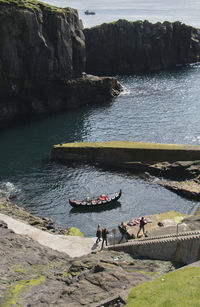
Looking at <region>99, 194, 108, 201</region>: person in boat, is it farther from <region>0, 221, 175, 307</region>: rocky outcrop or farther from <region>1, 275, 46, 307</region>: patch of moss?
<region>1, 275, 46, 307</region>: patch of moss

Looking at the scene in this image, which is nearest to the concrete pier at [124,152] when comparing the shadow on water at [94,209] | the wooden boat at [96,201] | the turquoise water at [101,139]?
the turquoise water at [101,139]

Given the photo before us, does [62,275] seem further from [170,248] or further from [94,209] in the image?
[94,209]

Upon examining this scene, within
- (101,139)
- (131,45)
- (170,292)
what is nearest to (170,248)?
(170,292)

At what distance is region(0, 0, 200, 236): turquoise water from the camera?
54719 millimetres

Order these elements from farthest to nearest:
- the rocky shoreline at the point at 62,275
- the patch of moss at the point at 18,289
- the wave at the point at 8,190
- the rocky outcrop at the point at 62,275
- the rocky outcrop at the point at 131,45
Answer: the rocky outcrop at the point at 131,45, the wave at the point at 8,190, the patch of moss at the point at 18,289, the rocky outcrop at the point at 62,275, the rocky shoreline at the point at 62,275

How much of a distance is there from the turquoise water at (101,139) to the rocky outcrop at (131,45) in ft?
112

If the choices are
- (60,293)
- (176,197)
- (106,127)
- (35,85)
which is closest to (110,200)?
(176,197)

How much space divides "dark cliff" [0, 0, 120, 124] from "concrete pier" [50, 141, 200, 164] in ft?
118

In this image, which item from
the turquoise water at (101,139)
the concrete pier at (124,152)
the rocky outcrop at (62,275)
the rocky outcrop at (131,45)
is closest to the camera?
the rocky outcrop at (62,275)

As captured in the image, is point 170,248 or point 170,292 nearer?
point 170,292

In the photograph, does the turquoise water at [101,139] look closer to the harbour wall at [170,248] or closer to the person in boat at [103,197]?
the person in boat at [103,197]

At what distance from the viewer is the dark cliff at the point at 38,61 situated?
9912 centimetres

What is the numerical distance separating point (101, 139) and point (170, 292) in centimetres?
6230

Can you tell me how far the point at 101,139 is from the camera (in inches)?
3278
